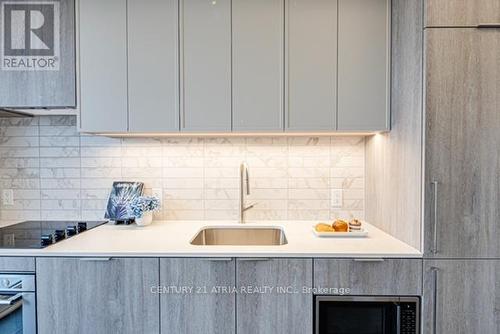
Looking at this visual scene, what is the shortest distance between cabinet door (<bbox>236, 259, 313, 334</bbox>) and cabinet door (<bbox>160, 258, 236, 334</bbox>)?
0.06m

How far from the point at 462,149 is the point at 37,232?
87.5 inches

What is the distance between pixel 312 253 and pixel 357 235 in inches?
15.8

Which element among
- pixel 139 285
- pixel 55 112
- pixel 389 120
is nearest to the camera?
pixel 139 285

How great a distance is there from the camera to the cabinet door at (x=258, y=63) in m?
1.72

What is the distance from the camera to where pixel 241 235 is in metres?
2.04

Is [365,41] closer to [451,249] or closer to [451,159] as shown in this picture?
[451,159]

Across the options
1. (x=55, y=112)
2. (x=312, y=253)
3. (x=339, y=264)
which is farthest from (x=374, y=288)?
(x=55, y=112)

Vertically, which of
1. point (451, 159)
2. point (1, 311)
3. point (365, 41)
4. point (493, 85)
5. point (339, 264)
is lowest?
point (1, 311)

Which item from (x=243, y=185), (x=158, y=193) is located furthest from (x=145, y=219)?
(x=243, y=185)

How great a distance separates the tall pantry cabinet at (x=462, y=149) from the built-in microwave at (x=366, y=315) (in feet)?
0.32

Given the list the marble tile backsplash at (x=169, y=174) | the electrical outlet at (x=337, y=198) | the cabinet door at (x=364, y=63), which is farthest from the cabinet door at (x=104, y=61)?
the electrical outlet at (x=337, y=198)

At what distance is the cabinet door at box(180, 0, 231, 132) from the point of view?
172 centimetres

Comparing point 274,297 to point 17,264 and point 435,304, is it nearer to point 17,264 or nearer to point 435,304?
point 435,304

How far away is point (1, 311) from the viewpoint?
1361 millimetres
